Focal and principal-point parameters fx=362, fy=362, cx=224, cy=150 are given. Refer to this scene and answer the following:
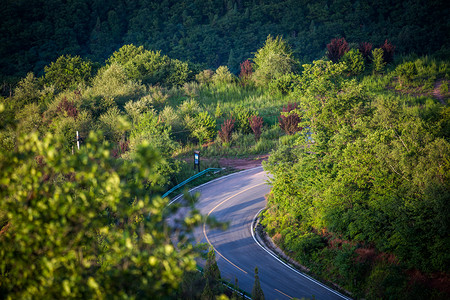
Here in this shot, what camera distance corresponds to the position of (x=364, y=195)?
1700 cm

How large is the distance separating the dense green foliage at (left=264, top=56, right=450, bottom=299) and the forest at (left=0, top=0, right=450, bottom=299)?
0.07 metres

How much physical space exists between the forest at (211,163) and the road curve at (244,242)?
3.50 feet

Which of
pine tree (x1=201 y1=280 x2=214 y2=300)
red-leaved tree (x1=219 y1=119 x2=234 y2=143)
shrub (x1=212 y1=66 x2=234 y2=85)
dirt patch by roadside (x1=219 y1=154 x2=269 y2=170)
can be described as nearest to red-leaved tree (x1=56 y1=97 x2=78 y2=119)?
red-leaved tree (x1=219 y1=119 x2=234 y2=143)

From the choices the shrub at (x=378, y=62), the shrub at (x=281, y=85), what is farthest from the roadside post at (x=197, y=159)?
the shrub at (x=378, y=62)

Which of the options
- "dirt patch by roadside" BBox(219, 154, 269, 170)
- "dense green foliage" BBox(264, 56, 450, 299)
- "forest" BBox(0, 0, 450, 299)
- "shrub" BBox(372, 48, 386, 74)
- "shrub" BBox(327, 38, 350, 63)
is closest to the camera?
"forest" BBox(0, 0, 450, 299)

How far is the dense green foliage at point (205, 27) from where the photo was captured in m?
68.7

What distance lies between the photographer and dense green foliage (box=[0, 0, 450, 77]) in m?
68.7

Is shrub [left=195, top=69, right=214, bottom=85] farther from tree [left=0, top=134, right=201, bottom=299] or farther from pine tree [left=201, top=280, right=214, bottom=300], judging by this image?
tree [left=0, top=134, right=201, bottom=299]

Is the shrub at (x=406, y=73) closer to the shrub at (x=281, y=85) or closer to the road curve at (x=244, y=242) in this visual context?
the shrub at (x=281, y=85)

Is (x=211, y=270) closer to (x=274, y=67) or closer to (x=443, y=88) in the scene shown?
(x=443, y=88)

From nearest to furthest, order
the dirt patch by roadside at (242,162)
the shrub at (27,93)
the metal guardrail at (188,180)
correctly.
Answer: the metal guardrail at (188,180) → the dirt patch by roadside at (242,162) → the shrub at (27,93)

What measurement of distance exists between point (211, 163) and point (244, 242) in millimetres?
10396

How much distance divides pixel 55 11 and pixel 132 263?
278 ft

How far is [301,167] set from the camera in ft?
63.7
